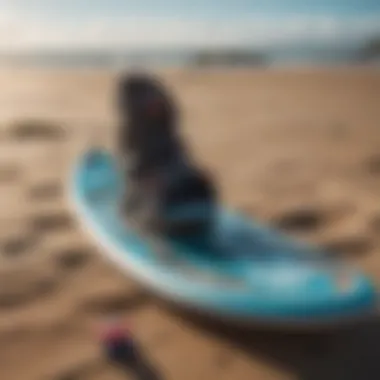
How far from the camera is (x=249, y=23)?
440 centimetres

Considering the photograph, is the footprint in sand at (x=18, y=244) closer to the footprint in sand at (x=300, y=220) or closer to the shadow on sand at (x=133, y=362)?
the shadow on sand at (x=133, y=362)

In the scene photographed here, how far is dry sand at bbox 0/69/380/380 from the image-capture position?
5.95ft

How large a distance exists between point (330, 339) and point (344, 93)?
1.92 metres

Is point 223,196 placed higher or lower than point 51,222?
lower

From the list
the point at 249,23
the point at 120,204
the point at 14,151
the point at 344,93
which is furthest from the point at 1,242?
the point at 249,23

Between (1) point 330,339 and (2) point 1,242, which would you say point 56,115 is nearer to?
(2) point 1,242

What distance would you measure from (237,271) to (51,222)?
61 cm

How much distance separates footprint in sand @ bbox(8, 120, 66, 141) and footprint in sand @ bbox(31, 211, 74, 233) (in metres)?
0.72

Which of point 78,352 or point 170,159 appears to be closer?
point 78,352

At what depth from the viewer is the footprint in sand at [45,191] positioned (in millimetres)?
2543

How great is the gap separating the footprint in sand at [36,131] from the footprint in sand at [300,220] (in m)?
0.98

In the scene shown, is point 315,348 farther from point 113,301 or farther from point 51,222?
point 51,222

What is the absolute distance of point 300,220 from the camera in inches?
94.6

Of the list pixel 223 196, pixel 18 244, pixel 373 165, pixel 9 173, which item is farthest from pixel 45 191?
pixel 373 165
